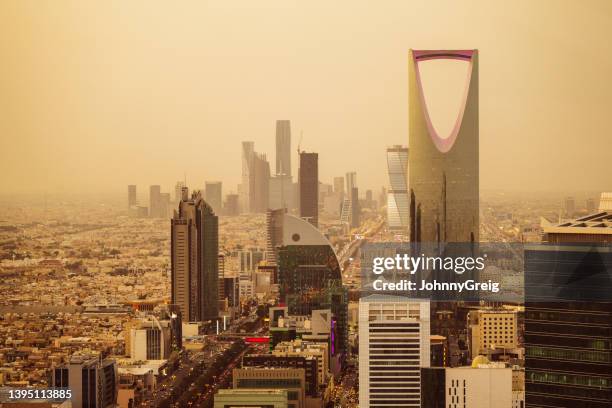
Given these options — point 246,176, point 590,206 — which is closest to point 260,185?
point 246,176

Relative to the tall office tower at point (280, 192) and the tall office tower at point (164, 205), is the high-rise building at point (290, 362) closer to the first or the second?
the tall office tower at point (164, 205)

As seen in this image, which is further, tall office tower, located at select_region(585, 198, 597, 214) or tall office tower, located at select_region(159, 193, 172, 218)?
tall office tower, located at select_region(159, 193, 172, 218)

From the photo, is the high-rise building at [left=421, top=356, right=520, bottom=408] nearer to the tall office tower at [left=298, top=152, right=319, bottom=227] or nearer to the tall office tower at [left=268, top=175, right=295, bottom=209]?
the tall office tower at [left=298, top=152, right=319, bottom=227]

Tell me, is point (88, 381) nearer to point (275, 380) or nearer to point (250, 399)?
point (250, 399)

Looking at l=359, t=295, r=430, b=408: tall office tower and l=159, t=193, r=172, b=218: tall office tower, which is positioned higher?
l=159, t=193, r=172, b=218: tall office tower

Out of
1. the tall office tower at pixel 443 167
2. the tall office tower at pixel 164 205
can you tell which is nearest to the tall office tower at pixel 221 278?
the tall office tower at pixel 164 205

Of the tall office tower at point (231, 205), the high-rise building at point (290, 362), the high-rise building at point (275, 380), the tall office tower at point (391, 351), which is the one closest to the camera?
the tall office tower at point (391, 351)

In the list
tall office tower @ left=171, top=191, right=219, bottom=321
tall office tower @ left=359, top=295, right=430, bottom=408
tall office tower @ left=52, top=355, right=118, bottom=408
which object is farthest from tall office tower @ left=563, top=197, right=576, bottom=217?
tall office tower @ left=171, top=191, right=219, bottom=321

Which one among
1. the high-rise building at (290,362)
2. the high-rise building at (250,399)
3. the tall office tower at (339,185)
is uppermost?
the tall office tower at (339,185)
